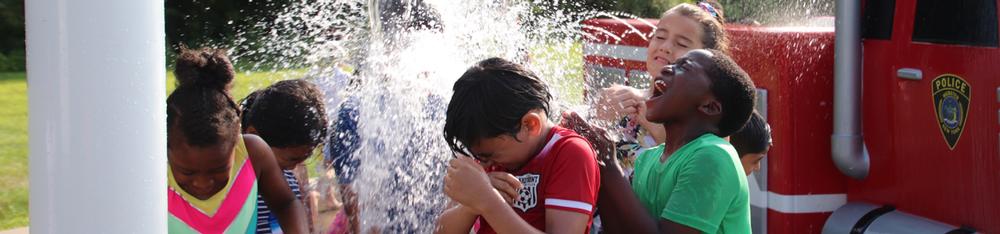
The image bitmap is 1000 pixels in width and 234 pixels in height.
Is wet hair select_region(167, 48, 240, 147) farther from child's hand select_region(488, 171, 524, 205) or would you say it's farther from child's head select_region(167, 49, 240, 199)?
child's hand select_region(488, 171, 524, 205)

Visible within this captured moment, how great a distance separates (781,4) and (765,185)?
74 centimetres

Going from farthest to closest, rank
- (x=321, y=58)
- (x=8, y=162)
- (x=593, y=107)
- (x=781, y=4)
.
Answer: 1. (x=8, y=162)
2. (x=781, y=4)
3. (x=321, y=58)
4. (x=593, y=107)

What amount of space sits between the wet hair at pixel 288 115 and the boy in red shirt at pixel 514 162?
4.00 feet

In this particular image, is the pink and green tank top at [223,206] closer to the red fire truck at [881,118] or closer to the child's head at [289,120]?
the child's head at [289,120]

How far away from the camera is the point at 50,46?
1.71 metres

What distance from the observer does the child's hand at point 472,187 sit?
7.97 feet

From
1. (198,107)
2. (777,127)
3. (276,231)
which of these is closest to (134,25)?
(198,107)

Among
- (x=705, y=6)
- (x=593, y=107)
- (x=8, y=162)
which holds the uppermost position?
(x=705, y=6)

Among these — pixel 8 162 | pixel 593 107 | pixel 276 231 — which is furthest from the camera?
pixel 8 162

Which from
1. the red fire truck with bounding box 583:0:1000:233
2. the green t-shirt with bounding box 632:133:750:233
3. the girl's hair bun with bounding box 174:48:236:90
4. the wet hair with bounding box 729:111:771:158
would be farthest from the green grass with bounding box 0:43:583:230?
the green t-shirt with bounding box 632:133:750:233

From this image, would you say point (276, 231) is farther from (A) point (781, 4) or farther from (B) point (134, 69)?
(A) point (781, 4)

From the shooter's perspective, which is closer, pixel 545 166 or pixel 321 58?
pixel 545 166

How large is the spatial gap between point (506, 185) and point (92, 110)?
3.05ft

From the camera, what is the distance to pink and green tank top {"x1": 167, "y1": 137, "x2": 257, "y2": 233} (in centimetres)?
309
